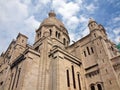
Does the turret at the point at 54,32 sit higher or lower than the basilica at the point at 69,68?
higher

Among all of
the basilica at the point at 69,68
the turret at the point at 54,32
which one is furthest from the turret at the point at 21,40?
the basilica at the point at 69,68

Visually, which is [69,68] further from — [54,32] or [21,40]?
[21,40]

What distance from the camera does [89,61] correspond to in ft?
79.4

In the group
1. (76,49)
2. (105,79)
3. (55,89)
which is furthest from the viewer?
(76,49)

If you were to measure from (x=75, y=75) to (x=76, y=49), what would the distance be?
21.8ft

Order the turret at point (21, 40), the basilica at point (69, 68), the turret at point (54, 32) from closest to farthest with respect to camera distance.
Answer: the basilica at point (69, 68) < the turret at point (21, 40) < the turret at point (54, 32)

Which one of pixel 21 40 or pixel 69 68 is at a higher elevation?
pixel 21 40

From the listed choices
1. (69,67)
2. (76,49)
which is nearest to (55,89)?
(69,67)

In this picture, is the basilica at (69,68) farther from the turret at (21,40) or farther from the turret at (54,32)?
the turret at (54,32)

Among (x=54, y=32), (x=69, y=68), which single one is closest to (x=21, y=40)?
(x=54, y=32)

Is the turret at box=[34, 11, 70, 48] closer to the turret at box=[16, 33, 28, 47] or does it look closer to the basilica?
the turret at box=[16, 33, 28, 47]

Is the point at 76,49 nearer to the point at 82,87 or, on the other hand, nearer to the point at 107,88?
the point at 82,87

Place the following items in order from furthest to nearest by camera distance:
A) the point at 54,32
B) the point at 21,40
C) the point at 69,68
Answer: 1. the point at 54,32
2. the point at 21,40
3. the point at 69,68

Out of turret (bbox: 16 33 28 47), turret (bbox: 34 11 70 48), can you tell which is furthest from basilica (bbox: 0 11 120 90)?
turret (bbox: 34 11 70 48)
